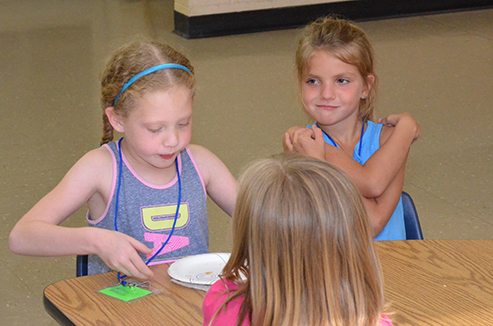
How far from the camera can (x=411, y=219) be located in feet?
5.92

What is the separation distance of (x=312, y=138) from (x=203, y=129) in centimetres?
225

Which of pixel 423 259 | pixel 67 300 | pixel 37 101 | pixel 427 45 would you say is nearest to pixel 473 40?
pixel 427 45

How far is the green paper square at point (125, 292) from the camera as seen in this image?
1.23 meters

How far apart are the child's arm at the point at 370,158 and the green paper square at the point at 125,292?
704mm

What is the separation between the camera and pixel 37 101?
4453mm

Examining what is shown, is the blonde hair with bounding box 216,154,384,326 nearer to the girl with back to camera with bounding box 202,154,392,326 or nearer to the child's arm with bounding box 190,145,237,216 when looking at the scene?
the girl with back to camera with bounding box 202,154,392,326

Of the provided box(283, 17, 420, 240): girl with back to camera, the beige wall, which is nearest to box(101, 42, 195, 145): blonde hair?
box(283, 17, 420, 240): girl with back to camera

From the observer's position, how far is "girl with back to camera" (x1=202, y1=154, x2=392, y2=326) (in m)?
0.88

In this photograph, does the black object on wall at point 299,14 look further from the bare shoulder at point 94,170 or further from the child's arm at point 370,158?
the bare shoulder at point 94,170

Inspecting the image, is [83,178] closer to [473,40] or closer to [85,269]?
[85,269]

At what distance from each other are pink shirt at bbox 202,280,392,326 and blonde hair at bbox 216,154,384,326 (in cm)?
6

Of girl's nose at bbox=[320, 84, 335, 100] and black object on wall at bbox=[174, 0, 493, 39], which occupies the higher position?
girl's nose at bbox=[320, 84, 335, 100]

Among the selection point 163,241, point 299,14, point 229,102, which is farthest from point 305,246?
point 299,14

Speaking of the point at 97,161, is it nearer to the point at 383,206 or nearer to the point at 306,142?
the point at 306,142
